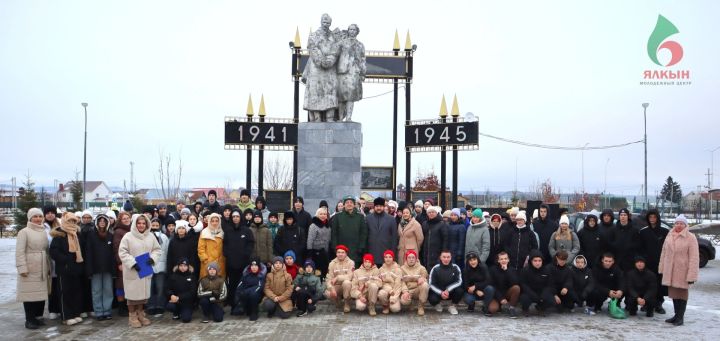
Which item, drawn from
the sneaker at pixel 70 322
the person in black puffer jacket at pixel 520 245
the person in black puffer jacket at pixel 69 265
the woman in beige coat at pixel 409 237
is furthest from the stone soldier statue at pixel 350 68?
the sneaker at pixel 70 322

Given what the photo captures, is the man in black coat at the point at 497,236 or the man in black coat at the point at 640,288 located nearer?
the man in black coat at the point at 640,288

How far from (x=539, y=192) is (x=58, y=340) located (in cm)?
5315

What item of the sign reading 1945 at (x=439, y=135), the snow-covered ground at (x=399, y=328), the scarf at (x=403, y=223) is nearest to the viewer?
the snow-covered ground at (x=399, y=328)

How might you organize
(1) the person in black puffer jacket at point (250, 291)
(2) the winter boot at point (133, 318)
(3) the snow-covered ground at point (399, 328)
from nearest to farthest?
1. (3) the snow-covered ground at point (399, 328)
2. (2) the winter boot at point (133, 318)
3. (1) the person in black puffer jacket at point (250, 291)

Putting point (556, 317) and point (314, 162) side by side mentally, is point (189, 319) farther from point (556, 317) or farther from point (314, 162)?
point (314, 162)

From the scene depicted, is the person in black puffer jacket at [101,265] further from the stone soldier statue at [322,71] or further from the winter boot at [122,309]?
the stone soldier statue at [322,71]

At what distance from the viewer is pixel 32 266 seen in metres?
7.00

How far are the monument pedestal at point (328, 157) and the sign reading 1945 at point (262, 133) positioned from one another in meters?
2.27

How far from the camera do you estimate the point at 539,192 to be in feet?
181

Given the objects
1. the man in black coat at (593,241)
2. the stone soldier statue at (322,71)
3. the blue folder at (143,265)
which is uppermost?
the stone soldier statue at (322,71)

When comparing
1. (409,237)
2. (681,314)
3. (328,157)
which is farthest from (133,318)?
(328,157)

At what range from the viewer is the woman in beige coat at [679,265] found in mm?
7293

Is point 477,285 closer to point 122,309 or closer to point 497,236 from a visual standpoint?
point 497,236

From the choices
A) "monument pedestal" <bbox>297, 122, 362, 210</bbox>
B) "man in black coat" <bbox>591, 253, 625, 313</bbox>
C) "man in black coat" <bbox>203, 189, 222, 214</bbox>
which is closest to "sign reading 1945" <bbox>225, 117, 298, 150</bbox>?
"monument pedestal" <bbox>297, 122, 362, 210</bbox>
